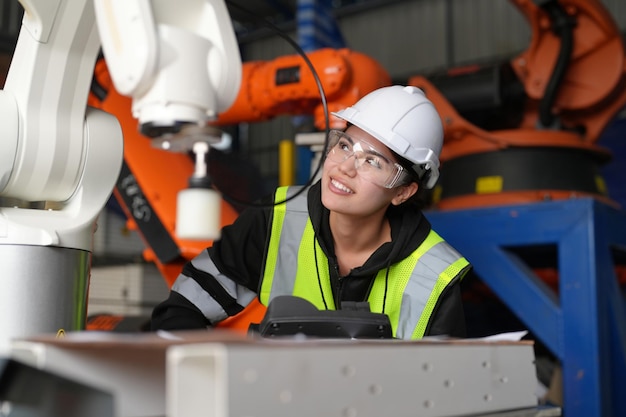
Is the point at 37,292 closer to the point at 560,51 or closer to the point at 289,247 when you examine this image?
the point at 289,247

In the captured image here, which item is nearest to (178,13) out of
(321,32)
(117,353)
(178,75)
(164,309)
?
(178,75)

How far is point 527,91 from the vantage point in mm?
3080

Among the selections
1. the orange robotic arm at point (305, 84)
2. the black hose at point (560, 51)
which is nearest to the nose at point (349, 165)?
the orange robotic arm at point (305, 84)

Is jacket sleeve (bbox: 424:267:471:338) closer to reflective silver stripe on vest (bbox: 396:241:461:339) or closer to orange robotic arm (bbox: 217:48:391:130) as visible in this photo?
reflective silver stripe on vest (bbox: 396:241:461:339)

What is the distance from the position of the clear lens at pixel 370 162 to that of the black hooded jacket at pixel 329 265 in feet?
0.55

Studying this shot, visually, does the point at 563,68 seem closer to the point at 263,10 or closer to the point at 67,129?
the point at 67,129

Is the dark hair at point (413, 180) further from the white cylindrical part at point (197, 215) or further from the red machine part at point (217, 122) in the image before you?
the white cylindrical part at point (197, 215)

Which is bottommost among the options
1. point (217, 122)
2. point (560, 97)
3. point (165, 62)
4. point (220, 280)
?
point (220, 280)

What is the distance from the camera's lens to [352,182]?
1.97 meters

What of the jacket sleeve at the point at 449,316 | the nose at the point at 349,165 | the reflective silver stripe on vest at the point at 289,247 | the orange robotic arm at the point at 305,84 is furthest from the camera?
the orange robotic arm at the point at 305,84

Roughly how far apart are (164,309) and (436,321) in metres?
0.73

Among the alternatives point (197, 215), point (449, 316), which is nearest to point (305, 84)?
point (449, 316)

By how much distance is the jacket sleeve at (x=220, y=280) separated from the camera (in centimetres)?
190

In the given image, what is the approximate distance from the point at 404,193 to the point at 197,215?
126 centimetres
